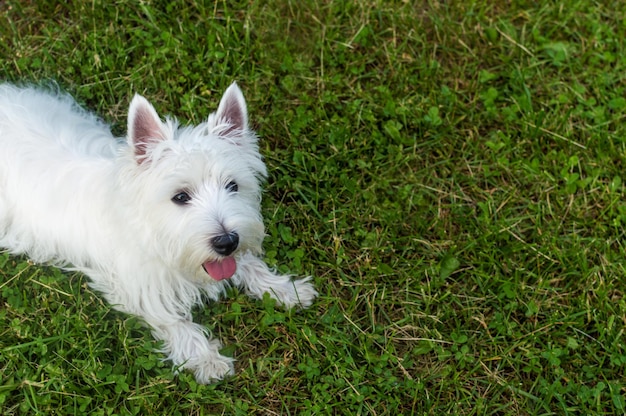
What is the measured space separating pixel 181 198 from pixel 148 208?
0.49 ft

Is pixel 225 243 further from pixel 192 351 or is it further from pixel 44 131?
pixel 44 131

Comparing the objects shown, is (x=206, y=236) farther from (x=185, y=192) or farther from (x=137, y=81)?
(x=137, y=81)

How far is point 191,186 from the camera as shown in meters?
2.87

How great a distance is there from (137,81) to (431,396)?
267 cm

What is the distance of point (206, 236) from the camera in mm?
2805

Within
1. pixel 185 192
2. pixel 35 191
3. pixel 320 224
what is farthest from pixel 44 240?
pixel 320 224

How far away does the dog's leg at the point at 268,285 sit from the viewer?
3672 millimetres

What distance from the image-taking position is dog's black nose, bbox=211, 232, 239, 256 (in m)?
2.81

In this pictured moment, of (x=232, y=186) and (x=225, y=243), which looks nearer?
(x=225, y=243)

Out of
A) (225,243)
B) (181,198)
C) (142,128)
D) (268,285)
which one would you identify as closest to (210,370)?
(268,285)

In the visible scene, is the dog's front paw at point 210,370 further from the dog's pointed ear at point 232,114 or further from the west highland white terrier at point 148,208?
the dog's pointed ear at point 232,114

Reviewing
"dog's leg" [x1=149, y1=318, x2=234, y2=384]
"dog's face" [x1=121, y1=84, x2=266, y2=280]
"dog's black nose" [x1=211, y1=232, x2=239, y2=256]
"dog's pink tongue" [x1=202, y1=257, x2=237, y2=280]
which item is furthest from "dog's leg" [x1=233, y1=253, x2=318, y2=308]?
"dog's black nose" [x1=211, y1=232, x2=239, y2=256]

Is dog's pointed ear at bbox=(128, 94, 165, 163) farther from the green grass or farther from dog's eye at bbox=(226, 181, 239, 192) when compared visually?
the green grass

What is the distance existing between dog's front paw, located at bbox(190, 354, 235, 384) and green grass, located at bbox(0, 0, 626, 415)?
66 mm
